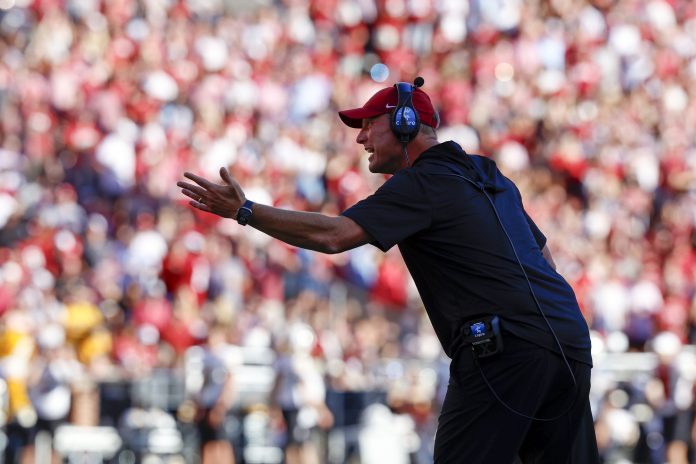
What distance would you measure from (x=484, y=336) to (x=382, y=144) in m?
0.84

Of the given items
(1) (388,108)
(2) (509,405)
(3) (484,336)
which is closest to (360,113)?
(1) (388,108)

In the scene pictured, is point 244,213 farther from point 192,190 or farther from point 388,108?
point 388,108

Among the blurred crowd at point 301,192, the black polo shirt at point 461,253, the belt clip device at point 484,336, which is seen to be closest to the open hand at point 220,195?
the black polo shirt at point 461,253

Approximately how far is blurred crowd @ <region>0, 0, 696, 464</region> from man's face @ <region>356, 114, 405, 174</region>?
6.05 m

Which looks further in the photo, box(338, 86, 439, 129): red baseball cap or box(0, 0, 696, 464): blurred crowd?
box(0, 0, 696, 464): blurred crowd

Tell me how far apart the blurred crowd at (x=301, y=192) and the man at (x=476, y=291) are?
6.17 metres

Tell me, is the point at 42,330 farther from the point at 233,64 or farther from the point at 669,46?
the point at 669,46

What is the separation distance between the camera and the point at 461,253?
15.3 ft

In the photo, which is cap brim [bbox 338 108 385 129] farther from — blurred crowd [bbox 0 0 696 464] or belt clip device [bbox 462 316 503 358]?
blurred crowd [bbox 0 0 696 464]

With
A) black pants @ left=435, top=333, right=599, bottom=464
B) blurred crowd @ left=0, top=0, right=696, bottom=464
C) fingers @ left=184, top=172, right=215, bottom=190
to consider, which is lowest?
black pants @ left=435, top=333, right=599, bottom=464

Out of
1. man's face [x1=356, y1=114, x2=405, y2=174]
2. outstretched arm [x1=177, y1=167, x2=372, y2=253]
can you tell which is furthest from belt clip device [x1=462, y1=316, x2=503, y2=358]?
man's face [x1=356, y1=114, x2=405, y2=174]

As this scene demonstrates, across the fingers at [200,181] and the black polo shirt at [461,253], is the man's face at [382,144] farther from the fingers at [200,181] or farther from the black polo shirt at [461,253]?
the fingers at [200,181]

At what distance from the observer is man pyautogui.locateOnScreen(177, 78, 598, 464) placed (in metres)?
4.55

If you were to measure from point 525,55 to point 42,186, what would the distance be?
6.63m
